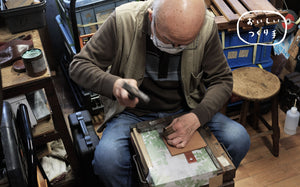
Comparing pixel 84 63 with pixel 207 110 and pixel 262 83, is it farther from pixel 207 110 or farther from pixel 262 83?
pixel 262 83

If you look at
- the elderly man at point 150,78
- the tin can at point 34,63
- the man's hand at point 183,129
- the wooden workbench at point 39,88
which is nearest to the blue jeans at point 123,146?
the elderly man at point 150,78

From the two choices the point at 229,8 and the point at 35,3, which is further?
the point at 229,8

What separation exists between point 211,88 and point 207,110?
0.16 m

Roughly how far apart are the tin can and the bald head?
0.69 m

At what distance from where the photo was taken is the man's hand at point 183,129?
140cm

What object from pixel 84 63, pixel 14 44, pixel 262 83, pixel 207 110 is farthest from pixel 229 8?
pixel 14 44

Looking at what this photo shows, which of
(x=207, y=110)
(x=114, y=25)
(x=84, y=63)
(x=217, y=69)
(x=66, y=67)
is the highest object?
(x=114, y=25)

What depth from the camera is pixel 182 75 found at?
1688 millimetres

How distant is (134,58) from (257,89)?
1088mm

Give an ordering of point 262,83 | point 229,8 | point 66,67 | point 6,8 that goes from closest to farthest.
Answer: point 6,8
point 262,83
point 229,8
point 66,67

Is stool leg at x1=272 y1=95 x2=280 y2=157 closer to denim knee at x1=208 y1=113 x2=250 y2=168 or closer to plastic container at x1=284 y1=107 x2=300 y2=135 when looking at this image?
plastic container at x1=284 y1=107 x2=300 y2=135

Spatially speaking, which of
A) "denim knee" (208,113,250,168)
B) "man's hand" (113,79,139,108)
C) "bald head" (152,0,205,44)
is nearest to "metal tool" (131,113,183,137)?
"man's hand" (113,79,139,108)

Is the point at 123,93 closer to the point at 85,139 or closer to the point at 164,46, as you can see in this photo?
the point at 164,46

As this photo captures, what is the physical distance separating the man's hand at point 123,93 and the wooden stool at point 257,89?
1.09 m
